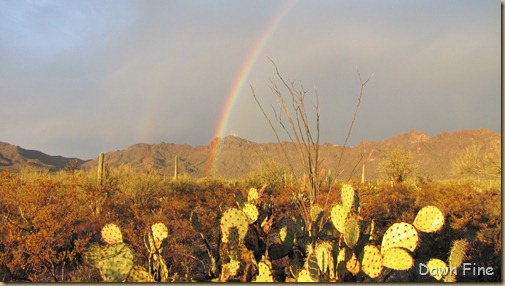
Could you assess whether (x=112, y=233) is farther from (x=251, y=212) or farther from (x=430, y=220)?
(x=430, y=220)

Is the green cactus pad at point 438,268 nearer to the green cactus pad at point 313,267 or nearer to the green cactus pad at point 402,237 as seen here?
the green cactus pad at point 402,237

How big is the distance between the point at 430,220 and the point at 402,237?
0.43 meters

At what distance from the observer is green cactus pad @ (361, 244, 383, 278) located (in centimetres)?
292

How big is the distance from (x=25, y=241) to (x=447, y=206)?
1041 cm

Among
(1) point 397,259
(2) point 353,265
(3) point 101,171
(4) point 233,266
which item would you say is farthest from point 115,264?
(3) point 101,171

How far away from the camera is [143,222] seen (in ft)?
31.1

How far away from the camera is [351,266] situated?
2.89m

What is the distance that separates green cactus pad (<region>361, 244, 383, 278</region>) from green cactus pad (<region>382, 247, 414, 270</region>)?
51 mm

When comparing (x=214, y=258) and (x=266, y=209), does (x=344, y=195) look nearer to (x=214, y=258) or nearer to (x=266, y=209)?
(x=266, y=209)

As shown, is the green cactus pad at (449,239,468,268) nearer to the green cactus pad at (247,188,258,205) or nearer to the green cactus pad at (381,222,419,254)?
the green cactus pad at (381,222,419,254)

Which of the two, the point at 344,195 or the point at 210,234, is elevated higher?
the point at 344,195

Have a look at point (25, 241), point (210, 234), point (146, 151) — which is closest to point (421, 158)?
point (146, 151)

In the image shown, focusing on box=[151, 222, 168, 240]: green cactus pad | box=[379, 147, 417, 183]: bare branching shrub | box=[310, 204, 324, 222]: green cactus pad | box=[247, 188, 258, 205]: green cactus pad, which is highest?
box=[379, 147, 417, 183]: bare branching shrub

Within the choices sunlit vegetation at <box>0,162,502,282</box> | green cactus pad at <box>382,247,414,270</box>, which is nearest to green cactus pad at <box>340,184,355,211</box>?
sunlit vegetation at <box>0,162,502,282</box>
